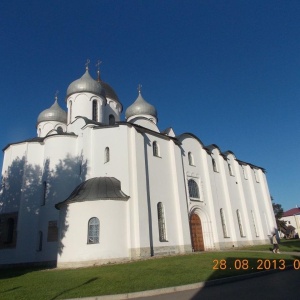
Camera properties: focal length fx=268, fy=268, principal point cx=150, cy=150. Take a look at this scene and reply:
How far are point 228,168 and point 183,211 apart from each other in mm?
11133

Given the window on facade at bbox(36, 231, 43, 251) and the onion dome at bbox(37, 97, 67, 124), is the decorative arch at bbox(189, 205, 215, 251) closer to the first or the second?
the window on facade at bbox(36, 231, 43, 251)

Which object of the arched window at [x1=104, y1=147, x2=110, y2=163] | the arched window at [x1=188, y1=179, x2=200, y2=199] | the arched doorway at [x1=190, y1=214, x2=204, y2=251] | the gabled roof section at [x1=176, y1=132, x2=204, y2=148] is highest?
the gabled roof section at [x1=176, y1=132, x2=204, y2=148]

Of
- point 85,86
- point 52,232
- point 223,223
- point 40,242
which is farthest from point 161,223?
point 85,86

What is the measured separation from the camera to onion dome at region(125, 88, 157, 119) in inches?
1206

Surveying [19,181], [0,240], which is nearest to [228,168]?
[19,181]

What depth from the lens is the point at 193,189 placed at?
2353 cm

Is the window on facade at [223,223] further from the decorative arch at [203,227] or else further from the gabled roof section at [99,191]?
the gabled roof section at [99,191]

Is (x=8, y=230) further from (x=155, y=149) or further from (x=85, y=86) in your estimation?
(x=85, y=86)

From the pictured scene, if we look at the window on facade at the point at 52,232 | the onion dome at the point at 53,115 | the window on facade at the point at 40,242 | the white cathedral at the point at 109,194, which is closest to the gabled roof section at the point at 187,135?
the white cathedral at the point at 109,194

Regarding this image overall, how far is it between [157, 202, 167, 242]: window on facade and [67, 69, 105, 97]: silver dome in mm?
13462

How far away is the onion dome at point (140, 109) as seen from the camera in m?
30.6

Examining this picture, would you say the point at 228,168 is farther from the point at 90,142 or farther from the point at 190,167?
the point at 90,142

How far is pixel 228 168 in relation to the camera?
2939cm

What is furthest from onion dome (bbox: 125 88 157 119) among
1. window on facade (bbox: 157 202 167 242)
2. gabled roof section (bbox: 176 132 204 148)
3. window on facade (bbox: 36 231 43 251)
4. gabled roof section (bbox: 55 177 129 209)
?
window on facade (bbox: 36 231 43 251)
